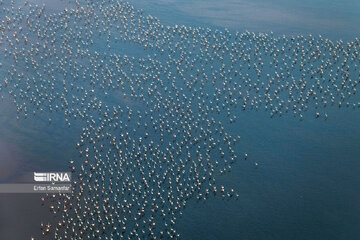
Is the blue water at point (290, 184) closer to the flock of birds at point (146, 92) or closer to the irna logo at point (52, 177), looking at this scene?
the flock of birds at point (146, 92)

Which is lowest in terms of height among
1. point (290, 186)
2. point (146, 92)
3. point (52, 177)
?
point (290, 186)

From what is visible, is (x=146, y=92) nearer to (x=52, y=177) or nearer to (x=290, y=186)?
(x=52, y=177)

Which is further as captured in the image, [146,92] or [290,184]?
[146,92]

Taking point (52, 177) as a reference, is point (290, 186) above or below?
below

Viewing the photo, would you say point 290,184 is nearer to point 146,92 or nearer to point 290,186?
point 290,186

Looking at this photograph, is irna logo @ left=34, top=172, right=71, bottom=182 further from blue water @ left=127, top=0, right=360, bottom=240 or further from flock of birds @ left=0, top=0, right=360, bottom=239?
blue water @ left=127, top=0, right=360, bottom=240

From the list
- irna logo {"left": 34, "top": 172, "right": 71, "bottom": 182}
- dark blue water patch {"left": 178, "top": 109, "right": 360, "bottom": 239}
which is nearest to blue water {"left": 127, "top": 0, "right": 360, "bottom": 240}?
dark blue water patch {"left": 178, "top": 109, "right": 360, "bottom": 239}

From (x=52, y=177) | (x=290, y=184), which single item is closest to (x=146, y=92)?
(x=52, y=177)

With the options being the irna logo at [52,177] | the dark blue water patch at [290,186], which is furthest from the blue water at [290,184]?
the irna logo at [52,177]
